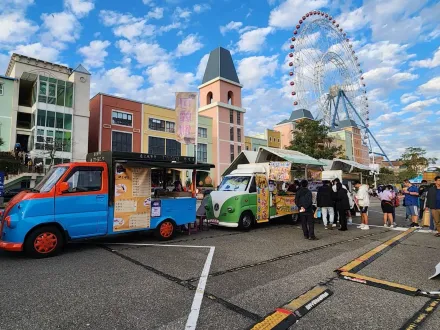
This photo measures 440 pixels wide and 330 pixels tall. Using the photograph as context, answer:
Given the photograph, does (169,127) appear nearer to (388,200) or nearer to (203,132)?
(203,132)

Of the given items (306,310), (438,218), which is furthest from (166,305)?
(438,218)

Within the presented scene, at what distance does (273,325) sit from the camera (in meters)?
3.14

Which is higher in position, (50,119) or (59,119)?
(59,119)

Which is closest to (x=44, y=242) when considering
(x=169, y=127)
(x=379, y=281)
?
(x=379, y=281)

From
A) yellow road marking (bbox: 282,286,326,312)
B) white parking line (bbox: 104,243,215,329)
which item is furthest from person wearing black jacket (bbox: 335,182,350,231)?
yellow road marking (bbox: 282,286,326,312)

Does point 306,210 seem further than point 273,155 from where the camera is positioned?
No

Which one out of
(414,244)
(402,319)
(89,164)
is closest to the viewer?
(402,319)

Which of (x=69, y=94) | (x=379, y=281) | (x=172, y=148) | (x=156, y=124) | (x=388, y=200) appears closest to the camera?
(x=379, y=281)

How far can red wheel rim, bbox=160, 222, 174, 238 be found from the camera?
812 centimetres

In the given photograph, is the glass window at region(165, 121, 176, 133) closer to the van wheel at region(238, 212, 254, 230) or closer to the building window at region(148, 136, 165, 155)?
the building window at region(148, 136, 165, 155)

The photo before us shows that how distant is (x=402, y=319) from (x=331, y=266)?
218cm

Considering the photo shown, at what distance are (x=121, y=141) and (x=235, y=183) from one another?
2964 centimetres

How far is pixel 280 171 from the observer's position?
11.4 m

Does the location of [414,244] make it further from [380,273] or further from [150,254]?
[150,254]
